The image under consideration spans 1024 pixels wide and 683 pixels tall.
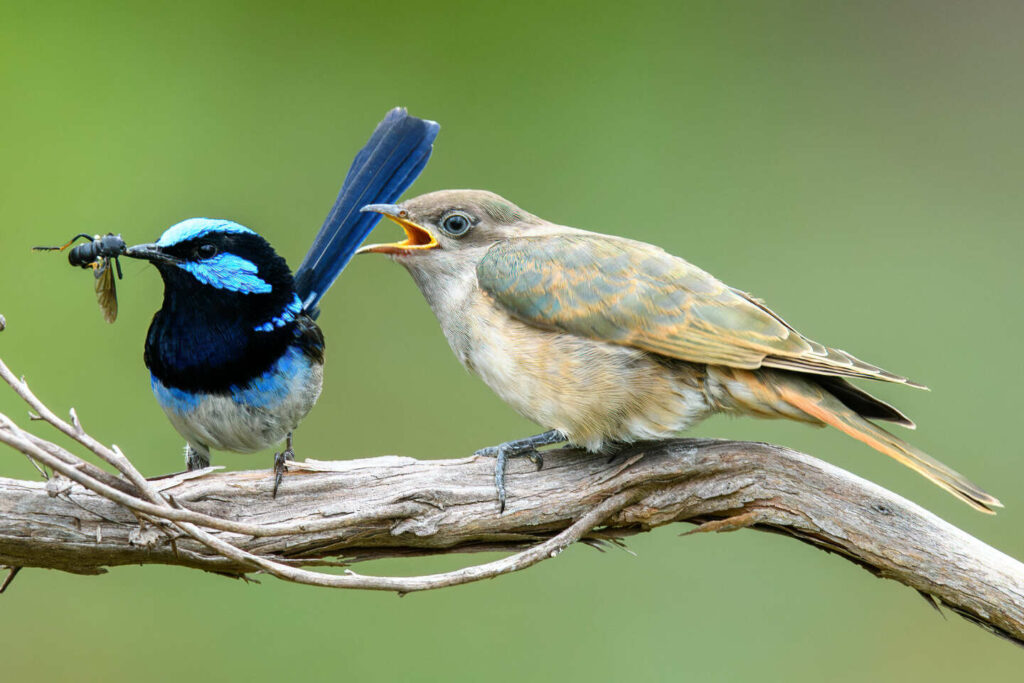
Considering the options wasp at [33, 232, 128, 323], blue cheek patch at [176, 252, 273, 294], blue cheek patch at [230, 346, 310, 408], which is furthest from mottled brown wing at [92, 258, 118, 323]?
blue cheek patch at [230, 346, 310, 408]

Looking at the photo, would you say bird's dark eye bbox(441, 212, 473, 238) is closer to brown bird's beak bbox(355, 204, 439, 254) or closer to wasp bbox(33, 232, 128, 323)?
brown bird's beak bbox(355, 204, 439, 254)

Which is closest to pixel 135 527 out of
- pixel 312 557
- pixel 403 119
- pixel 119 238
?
pixel 312 557

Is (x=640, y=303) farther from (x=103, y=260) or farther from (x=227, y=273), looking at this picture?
→ (x=103, y=260)

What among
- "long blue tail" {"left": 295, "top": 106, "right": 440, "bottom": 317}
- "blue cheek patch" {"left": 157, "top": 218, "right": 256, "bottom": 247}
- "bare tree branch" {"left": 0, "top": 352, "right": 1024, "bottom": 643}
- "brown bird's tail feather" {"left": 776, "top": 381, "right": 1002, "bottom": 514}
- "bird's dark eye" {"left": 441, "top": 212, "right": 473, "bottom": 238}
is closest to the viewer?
"brown bird's tail feather" {"left": 776, "top": 381, "right": 1002, "bottom": 514}

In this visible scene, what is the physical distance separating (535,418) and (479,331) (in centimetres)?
17

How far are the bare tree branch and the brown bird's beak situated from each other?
0.35 m

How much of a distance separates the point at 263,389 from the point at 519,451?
44cm

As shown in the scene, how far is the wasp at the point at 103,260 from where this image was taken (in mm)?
1576

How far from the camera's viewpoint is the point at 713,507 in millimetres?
1712

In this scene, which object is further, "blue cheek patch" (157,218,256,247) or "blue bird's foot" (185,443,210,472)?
"blue bird's foot" (185,443,210,472)

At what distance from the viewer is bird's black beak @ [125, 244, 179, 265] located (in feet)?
5.36

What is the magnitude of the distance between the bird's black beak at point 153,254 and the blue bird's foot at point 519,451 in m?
0.60

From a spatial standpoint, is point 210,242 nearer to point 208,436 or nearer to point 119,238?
point 119,238

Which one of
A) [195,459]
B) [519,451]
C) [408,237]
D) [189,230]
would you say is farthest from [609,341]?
[195,459]
